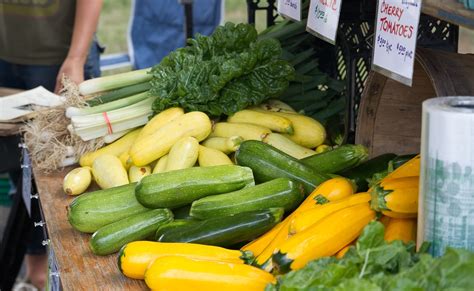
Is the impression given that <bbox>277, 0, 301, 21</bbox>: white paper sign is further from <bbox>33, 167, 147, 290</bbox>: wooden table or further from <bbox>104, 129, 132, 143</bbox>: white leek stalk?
<bbox>33, 167, 147, 290</bbox>: wooden table

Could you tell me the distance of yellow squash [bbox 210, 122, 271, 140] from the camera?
274cm

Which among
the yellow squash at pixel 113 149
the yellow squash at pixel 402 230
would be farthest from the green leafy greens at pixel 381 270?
the yellow squash at pixel 113 149

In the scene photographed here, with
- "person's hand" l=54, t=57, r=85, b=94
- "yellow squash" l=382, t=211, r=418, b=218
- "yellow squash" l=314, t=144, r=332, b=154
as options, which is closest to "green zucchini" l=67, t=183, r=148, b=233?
"yellow squash" l=314, t=144, r=332, b=154

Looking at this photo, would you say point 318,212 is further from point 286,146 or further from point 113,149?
point 113,149

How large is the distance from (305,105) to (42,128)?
102 centimetres

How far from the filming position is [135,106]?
3027 millimetres

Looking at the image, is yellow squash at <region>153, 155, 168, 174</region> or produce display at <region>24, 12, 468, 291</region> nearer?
produce display at <region>24, 12, 468, 291</region>

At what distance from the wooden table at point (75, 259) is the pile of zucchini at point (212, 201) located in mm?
47

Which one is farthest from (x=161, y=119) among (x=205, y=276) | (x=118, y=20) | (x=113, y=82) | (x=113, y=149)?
(x=118, y=20)

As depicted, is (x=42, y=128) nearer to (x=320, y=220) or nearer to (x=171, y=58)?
(x=171, y=58)

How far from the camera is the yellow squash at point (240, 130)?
2742 mm

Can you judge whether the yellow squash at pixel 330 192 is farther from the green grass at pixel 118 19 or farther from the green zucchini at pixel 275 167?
the green grass at pixel 118 19

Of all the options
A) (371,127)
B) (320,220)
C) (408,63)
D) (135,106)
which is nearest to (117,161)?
(135,106)

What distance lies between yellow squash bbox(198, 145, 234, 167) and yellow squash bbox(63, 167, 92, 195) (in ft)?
1.38
